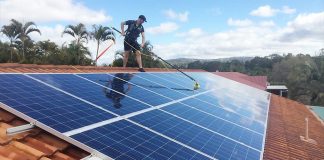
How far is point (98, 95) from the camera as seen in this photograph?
5.98 metres

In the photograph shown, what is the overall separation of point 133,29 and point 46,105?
798cm

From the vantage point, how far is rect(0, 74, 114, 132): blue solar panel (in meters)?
4.29

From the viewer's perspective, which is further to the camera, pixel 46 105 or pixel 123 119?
pixel 123 119

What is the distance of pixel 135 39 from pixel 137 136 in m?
8.21

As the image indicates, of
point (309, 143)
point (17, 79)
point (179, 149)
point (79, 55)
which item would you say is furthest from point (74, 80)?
point (79, 55)

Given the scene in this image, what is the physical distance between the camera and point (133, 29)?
40.5ft

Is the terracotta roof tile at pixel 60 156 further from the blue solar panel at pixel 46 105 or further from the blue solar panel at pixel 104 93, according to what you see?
the blue solar panel at pixel 104 93

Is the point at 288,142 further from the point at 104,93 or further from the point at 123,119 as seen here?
the point at 123,119

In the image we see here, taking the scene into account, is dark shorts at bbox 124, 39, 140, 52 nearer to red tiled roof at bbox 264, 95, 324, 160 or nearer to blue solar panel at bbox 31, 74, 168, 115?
red tiled roof at bbox 264, 95, 324, 160

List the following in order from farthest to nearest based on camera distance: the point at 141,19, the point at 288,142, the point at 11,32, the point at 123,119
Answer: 1. the point at 11,32
2. the point at 141,19
3. the point at 288,142
4. the point at 123,119

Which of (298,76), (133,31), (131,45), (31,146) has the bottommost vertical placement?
(298,76)

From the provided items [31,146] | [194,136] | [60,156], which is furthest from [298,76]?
[31,146]

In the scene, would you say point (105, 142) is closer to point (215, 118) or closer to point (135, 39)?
point (215, 118)

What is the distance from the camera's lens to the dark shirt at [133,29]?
1234 centimetres
